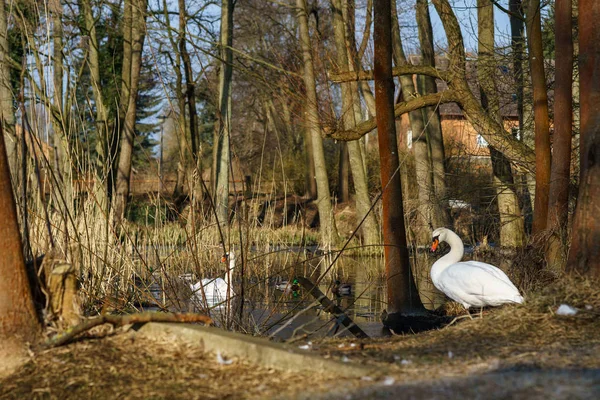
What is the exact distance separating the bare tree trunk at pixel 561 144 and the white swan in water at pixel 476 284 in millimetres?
820

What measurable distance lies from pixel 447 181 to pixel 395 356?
12632mm

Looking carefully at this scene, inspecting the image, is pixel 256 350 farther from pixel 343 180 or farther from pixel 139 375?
pixel 343 180

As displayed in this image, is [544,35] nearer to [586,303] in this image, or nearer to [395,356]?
[586,303]

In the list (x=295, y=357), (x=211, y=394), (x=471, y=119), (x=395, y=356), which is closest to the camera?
(x=211, y=394)

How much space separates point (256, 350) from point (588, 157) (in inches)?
151

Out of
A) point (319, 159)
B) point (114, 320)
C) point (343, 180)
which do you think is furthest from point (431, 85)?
point (343, 180)

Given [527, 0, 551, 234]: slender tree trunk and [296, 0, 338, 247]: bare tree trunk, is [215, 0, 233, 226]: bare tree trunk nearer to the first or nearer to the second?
[296, 0, 338, 247]: bare tree trunk

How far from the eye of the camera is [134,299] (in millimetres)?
8844

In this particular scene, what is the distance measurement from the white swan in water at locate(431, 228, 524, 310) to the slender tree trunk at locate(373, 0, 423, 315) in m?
0.51

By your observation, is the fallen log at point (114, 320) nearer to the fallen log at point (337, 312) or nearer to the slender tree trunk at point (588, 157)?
the fallen log at point (337, 312)

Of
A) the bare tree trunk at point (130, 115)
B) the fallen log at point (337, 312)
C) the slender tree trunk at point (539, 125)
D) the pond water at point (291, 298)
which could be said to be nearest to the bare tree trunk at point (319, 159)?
the pond water at point (291, 298)

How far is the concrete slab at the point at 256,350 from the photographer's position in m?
4.20

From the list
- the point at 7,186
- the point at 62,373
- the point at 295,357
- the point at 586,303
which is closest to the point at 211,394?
the point at 295,357

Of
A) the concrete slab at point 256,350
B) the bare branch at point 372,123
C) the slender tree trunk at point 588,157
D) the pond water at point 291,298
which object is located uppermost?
the bare branch at point 372,123
